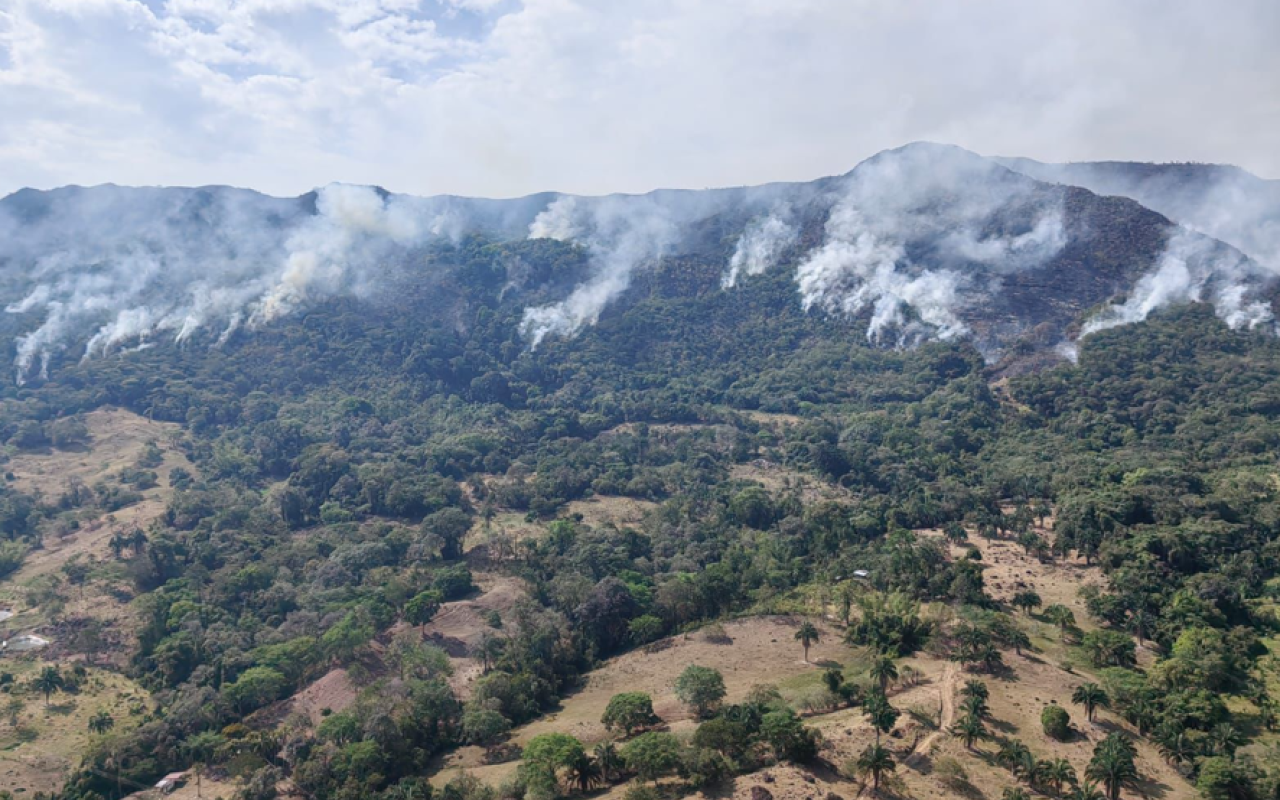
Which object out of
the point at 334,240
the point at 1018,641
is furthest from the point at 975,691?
the point at 334,240

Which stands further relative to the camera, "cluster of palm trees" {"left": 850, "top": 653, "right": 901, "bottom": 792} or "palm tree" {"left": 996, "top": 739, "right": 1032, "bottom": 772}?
"palm tree" {"left": 996, "top": 739, "right": 1032, "bottom": 772}

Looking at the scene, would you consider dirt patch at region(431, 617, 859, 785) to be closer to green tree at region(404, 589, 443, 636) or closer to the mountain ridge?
green tree at region(404, 589, 443, 636)

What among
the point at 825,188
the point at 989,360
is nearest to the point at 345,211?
the point at 825,188

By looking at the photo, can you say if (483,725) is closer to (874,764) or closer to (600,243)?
(874,764)

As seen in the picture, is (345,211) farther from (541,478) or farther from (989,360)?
(989,360)

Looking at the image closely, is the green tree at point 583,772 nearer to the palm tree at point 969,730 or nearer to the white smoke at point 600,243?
the palm tree at point 969,730

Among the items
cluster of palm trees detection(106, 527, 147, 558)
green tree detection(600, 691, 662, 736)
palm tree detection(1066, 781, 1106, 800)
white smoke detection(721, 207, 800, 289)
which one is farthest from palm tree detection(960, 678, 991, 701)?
white smoke detection(721, 207, 800, 289)

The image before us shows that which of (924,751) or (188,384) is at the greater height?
(188,384)
